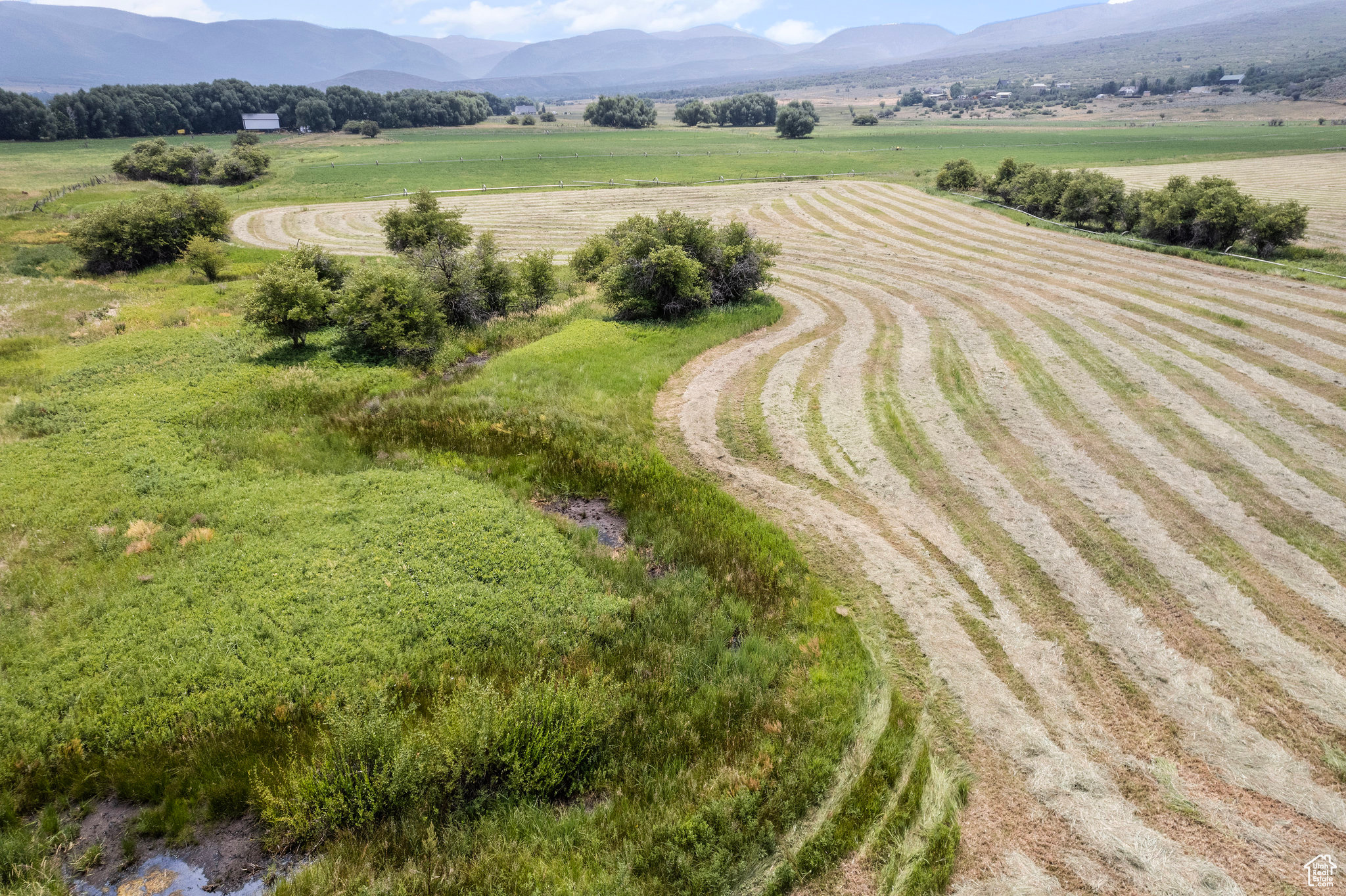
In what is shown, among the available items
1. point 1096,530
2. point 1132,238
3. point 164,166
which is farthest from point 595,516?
point 164,166

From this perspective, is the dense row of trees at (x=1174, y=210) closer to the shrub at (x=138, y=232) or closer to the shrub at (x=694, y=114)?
the shrub at (x=138, y=232)

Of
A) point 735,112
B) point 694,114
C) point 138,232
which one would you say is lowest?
point 138,232

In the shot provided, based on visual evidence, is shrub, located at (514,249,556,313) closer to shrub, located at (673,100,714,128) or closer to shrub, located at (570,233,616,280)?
shrub, located at (570,233,616,280)

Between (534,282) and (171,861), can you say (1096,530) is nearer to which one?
(171,861)

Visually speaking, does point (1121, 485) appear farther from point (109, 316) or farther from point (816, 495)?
point (109, 316)

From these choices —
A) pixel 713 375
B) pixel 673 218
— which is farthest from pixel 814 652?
pixel 673 218

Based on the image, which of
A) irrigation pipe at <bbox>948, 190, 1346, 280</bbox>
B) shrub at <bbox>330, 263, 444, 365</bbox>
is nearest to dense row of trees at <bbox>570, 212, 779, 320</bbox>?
shrub at <bbox>330, 263, 444, 365</bbox>

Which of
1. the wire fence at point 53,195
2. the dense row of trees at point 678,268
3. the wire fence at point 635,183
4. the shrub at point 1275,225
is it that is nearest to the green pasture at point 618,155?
the wire fence at point 635,183
